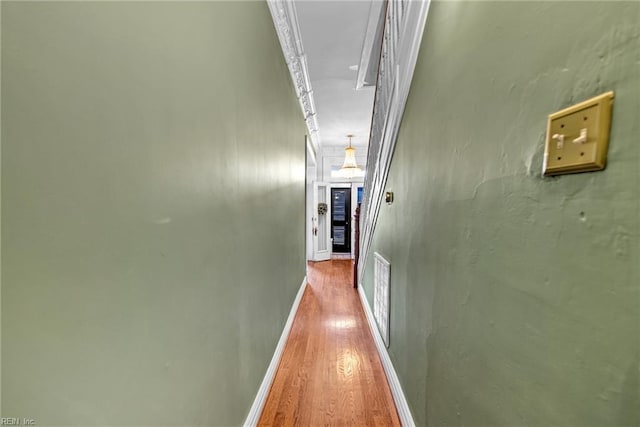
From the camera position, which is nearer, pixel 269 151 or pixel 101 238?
pixel 101 238

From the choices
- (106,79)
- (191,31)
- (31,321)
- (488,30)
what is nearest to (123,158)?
(106,79)

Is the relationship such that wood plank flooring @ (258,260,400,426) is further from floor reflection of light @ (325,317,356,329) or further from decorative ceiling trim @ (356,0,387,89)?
decorative ceiling trim @ (356,0,387,89)

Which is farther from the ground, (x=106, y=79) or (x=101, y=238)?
(x=106, y=79)

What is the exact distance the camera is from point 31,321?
42 cm

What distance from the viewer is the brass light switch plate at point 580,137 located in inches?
17.1

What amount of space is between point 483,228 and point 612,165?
393mm

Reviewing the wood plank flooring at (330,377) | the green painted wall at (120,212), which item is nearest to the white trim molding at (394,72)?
the green painted wall at (120,212)

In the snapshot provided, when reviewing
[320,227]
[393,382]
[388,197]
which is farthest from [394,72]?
[320,227]

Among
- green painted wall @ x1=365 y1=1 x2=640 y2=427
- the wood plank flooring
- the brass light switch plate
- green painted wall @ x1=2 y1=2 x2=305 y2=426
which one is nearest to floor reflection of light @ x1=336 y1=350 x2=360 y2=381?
the wood plank flooring

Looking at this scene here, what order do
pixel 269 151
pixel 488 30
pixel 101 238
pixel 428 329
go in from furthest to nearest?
pixel 269 151 → pixel 428 329 → pixel 488 30 → pixel 101 238

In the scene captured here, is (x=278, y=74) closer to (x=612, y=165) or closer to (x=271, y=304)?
(x=271, y=304)

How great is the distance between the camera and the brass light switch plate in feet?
1.43

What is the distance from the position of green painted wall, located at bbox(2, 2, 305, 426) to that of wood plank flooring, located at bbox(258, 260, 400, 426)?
667 mm

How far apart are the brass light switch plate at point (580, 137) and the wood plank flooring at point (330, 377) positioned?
1.72 m
